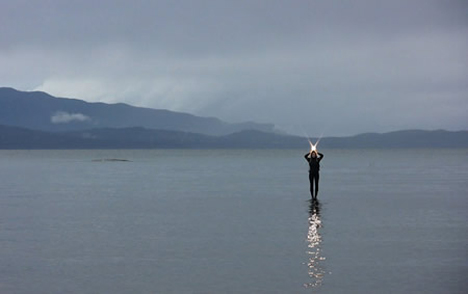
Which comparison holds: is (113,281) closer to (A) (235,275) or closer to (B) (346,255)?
(A) (235,275)

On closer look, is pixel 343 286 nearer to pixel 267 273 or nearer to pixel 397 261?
pixel 267 273

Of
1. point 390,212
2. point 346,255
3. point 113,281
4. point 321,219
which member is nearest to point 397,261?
point 346,255

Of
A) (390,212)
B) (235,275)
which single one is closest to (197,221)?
(390,212)

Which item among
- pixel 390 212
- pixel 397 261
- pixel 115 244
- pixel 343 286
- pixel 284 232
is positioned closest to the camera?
pixel 343 286

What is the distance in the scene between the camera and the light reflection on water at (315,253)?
16.4 m

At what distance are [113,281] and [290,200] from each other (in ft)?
78.0

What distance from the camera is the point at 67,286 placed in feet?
52.7

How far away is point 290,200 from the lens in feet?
130

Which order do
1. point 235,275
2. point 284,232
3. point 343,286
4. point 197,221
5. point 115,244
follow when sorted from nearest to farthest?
point 343,286 → point 235,275 → point 115,244 → point 284,232 → point 197,221

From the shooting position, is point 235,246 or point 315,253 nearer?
point 315,253

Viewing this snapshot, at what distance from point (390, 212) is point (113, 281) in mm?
19045

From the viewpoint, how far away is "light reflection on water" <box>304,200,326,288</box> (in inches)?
646

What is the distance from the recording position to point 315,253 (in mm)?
20047

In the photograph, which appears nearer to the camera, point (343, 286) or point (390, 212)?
point (343, 286)
